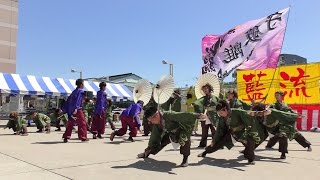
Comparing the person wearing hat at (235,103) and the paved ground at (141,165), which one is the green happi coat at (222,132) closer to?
the paved ground at (141,165)

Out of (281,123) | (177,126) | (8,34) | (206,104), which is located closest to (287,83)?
(206,104)

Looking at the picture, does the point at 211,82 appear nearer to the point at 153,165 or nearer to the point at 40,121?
the point at 153,165

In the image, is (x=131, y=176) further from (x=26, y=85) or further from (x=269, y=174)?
(x=26, y=85)

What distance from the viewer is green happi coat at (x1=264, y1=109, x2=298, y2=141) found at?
294 inches

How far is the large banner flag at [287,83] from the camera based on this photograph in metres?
16.8

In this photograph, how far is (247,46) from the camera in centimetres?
1505

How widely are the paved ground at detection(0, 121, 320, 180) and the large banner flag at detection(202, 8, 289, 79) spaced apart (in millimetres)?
5890

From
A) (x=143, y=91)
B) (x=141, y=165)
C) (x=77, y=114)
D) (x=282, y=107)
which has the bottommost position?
(x=141, y=165)

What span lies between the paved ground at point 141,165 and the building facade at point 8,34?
5296cm

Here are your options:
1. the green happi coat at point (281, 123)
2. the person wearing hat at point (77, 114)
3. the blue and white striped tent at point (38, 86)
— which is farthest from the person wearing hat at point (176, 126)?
the blue and white striped tent at point (38, 86)

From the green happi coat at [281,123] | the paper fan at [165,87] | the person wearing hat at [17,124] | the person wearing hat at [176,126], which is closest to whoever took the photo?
the person wearing hat at [176,126]

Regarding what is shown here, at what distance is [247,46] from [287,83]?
376cm

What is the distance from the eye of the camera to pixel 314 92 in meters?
16.8

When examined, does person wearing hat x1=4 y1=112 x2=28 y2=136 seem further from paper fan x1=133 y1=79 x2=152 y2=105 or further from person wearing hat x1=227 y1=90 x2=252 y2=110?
person wearing hat x1=227 y1=90 x2=252 y2=110
